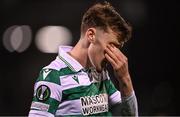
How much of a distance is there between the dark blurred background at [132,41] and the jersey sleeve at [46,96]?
1641 millimetres

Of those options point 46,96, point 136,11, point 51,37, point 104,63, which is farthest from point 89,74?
point 51,37

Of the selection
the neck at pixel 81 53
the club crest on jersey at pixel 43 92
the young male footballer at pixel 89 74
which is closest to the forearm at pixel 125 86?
the young male footballer at pixel 89 74

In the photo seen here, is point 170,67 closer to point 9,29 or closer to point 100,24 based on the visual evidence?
point 9,29

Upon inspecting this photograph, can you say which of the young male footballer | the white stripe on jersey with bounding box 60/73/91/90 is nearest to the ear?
the young male footballer

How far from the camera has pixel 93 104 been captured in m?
1.38

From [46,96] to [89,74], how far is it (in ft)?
0.58

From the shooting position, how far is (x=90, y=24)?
1.42 meters

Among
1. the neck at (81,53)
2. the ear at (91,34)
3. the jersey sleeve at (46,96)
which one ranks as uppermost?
the ear at (91,34)

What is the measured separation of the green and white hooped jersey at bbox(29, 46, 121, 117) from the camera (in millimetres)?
1324

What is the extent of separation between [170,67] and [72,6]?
814 mm

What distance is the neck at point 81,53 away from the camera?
4.63ft

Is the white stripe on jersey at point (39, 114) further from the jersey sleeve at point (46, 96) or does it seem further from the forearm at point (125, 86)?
the forearm at point (125, 86)

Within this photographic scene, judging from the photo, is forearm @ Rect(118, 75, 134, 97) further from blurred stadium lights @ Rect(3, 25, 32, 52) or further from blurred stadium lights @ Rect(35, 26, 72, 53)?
blurred stadium lights @ Rect(3, 25, 32, 52)

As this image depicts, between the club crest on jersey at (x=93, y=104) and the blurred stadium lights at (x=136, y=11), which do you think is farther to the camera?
the blurred stadium lights at (x=136, y=11)
